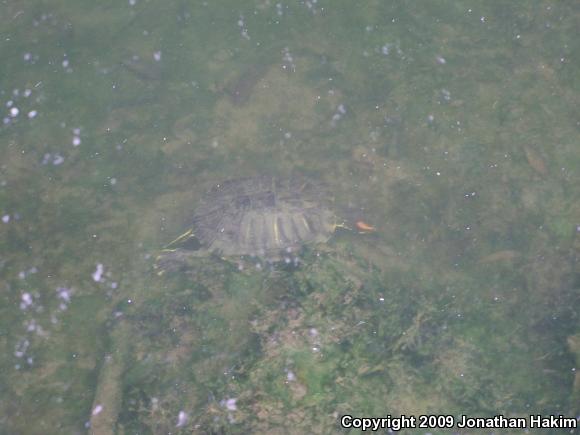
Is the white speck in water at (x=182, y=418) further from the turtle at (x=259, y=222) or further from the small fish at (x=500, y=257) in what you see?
the small fish at (x=500, y=257)

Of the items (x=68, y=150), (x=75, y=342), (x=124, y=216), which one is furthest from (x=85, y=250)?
(x=68, y=150)

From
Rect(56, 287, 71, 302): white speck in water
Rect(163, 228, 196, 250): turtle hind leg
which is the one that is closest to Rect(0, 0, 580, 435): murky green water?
Rect(56, 287, 71, 302): white speck in water

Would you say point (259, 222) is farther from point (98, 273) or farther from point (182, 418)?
point (182, 418)

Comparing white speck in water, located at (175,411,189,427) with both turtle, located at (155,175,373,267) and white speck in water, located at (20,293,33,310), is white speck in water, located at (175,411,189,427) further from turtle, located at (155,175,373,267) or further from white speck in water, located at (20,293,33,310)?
white speck in water, located at (20,293,33,310)

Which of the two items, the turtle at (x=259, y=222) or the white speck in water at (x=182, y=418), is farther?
the turtle at (x=259, y=222)

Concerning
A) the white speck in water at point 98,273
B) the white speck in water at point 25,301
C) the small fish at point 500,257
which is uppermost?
the small fish at point 500,257

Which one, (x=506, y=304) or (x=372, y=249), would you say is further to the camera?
(x=372, y=249)

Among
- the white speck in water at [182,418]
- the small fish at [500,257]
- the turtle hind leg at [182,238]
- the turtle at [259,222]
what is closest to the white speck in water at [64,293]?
the turtle at [259,222]

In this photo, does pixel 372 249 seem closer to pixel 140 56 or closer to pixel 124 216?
pixel 124 216

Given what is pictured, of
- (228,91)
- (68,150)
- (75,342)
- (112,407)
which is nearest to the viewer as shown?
(112,407)
